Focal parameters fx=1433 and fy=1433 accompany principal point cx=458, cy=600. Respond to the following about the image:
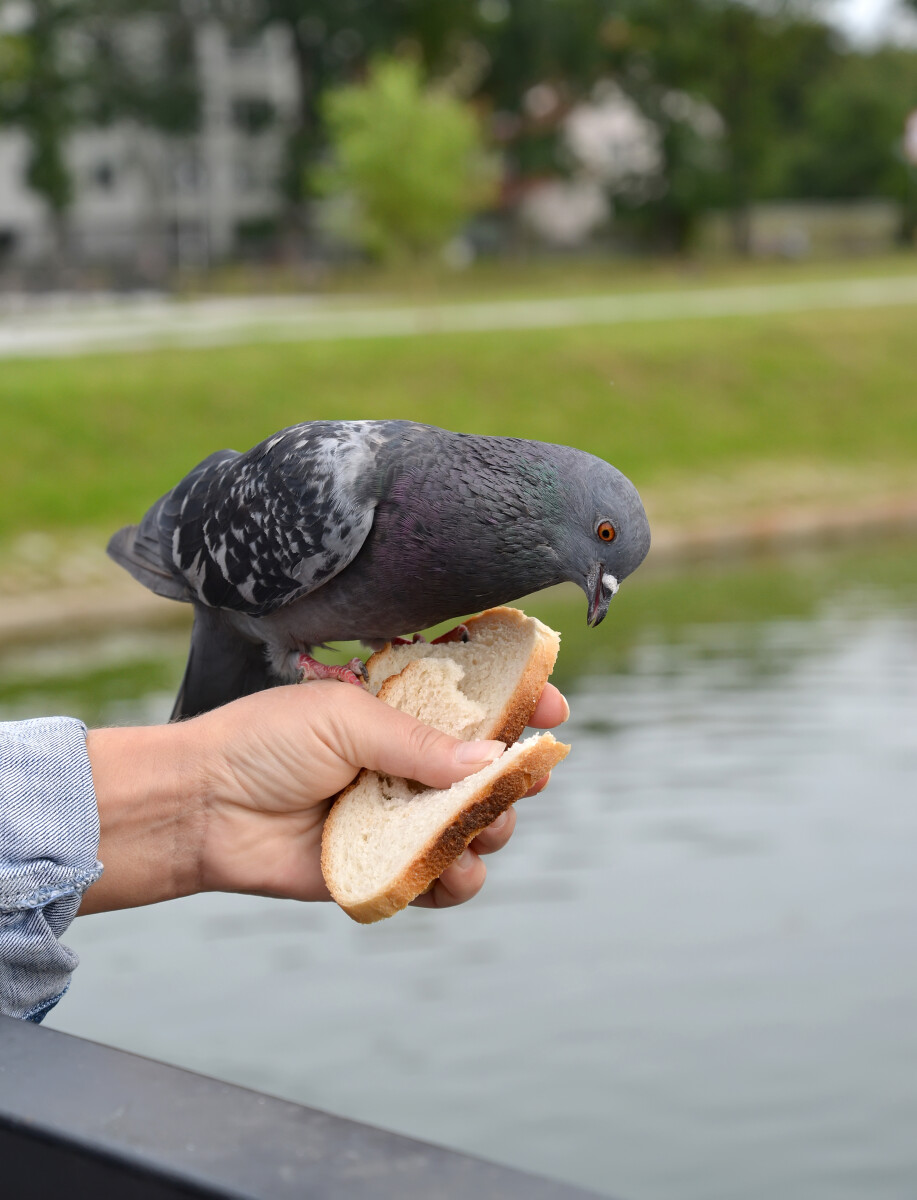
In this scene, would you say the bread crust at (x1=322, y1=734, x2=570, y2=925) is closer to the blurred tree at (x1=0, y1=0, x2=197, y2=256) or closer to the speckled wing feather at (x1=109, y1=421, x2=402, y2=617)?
the speckled wing feather at (x1=109, y1=421, x2=402, y2=617)

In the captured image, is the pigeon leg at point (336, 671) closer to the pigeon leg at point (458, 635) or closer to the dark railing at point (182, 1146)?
the pigeon leg at point (458, 635)

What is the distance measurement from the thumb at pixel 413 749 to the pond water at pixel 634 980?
4.08 m

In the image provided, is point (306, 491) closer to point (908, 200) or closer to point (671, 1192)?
point (671, 1192)

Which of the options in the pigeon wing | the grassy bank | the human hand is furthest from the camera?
the grassy bank

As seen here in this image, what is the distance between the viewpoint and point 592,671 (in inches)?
495

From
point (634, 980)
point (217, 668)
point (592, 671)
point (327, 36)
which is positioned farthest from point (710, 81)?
point (217, 668)

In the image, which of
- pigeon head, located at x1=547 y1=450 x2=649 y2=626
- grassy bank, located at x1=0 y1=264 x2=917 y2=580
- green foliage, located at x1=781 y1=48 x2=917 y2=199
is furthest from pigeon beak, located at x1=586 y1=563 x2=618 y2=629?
green foliage, located at x1=781 y1=48 x2=917 y2=199

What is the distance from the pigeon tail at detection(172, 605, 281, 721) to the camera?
347 cm

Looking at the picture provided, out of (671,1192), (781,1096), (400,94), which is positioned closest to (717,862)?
(781,1096)

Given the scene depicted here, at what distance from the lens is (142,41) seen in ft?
167

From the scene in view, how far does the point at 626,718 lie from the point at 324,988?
4344mm

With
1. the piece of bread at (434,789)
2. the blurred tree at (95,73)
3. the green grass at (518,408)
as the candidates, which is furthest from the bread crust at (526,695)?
the blurred tree at (95,73)

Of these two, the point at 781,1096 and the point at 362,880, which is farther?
the point at 781,1096

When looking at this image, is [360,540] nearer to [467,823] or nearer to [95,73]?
[467,823]
